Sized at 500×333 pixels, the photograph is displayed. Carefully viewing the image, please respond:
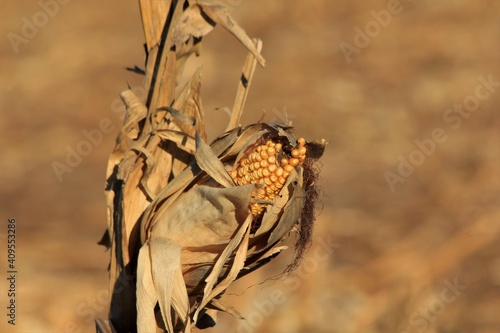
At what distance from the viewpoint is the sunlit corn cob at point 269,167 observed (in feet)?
5.44

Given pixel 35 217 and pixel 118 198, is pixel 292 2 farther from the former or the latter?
pixel 118 198

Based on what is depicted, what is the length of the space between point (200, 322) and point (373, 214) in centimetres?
228

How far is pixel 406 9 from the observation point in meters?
4.73

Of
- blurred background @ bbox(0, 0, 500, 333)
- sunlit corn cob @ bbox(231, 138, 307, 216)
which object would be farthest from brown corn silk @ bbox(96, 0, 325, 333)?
blurred background @ bbox(0, 0, 500, 333)

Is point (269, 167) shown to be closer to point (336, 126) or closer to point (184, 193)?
point (184, 193)

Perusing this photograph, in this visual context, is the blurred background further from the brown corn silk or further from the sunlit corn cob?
the sunlit corn cob

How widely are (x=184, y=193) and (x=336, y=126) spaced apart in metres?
2.72

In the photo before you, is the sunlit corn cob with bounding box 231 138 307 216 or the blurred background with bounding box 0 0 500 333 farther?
the blurred background with bounding box 0 0 500 333

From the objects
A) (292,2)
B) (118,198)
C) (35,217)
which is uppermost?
(292,2)

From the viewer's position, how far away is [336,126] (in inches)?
174

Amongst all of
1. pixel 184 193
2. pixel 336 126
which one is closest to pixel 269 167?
pixel 184 193

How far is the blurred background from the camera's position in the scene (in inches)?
148

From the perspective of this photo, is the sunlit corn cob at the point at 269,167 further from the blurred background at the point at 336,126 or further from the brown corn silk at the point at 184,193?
the blurred background at the point at 336,126

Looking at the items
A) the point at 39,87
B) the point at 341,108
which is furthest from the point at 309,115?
the point at 39,87
